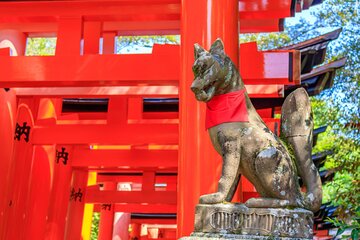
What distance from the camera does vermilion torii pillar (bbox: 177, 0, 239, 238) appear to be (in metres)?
4.17

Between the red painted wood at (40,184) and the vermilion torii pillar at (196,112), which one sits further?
the red painted wood at (40,184)

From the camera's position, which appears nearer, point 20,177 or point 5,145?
point 5,145

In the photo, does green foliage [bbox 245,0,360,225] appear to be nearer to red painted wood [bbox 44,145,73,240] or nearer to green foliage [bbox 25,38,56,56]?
red painted wood [bbox 44,145,73,240]

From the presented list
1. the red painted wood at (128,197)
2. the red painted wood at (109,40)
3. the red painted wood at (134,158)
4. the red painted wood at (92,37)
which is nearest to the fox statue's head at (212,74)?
the red painted wood at (92,37)

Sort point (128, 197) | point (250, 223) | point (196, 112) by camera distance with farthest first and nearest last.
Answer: point (128, 197) → point (196, 112) → point (250, 223)

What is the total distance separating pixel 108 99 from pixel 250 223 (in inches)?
269

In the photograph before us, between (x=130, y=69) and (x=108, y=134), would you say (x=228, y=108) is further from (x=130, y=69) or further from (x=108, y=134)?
(x=108, y=134)

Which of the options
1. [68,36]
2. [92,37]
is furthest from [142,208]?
[68,36]

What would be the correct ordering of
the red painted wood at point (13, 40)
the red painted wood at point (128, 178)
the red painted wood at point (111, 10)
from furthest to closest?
1. the red painted wood at point (128, 178)
2. the red painted wood at point (13, 40)
3. the red painted wood at point (111, 10)

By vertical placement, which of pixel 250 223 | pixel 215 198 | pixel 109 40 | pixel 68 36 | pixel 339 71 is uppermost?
pixel 339 71

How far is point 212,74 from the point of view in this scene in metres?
2.38

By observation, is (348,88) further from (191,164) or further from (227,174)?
(227,174)

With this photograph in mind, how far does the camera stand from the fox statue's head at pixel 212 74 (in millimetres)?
2379

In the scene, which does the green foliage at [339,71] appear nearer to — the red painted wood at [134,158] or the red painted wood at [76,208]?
the red painted wood at [134,158]
